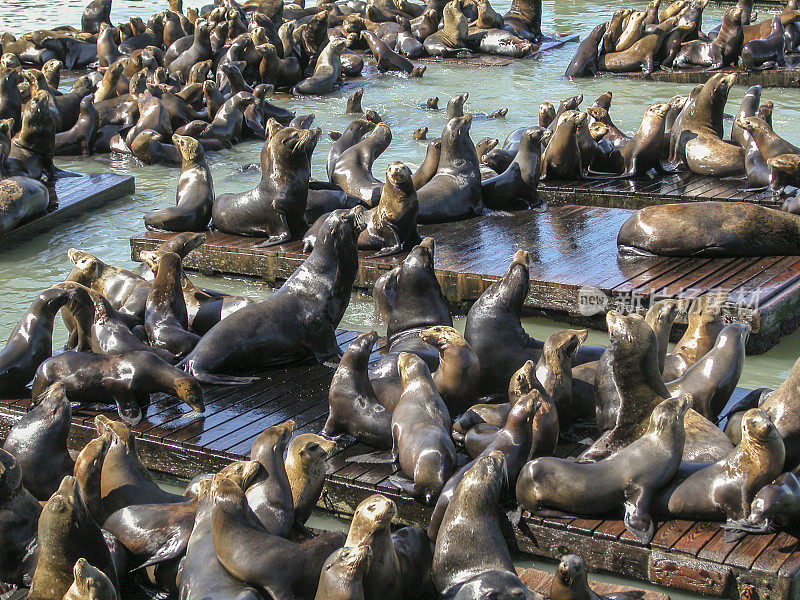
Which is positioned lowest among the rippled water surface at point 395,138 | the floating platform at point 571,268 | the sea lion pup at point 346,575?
the rippled water surface at point 395,138

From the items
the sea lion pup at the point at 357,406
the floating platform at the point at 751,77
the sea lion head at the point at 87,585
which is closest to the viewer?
the sea lion head at the point at 87,585

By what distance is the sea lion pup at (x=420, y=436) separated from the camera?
4.76m

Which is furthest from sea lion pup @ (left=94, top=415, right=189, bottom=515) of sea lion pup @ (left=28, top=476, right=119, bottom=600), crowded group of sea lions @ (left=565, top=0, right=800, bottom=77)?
crowded group of sea lions @ (left=565, top=0, right=800, bottom=77)

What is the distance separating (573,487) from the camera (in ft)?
15.0

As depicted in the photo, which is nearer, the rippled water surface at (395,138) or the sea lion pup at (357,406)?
the sea lion pup at (357,406)

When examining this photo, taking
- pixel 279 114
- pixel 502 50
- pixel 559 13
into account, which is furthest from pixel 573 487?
pixel 559 13

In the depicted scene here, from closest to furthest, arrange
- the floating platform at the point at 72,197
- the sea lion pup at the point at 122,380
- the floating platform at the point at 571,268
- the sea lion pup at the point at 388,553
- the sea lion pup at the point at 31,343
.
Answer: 1. the sea lion pup at the point at 388,553
2. the sea lion pup at the point at 122,380
3. the sea lion pup at the point at 31,343
4. the floating platform at the point at 571,268
5. the floating platform at the point at 72,197

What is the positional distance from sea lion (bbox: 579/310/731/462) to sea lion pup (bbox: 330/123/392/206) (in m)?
4.82

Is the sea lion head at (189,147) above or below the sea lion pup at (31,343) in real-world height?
above

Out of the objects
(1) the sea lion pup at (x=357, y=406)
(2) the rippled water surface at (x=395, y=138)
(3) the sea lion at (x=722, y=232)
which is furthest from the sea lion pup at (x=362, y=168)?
(1) the sea lion pup at (x=357, y=406)

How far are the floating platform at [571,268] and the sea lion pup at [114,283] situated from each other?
63.4 inches

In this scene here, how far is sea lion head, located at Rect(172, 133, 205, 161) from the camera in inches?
373

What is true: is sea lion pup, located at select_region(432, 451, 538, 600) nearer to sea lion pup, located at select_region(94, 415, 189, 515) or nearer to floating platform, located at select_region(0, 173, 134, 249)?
sea lion pup, located at select_region(94, 415, 189, 515)

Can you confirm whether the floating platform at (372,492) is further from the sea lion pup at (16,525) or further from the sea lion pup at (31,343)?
the sea lion pup at (16,525)
